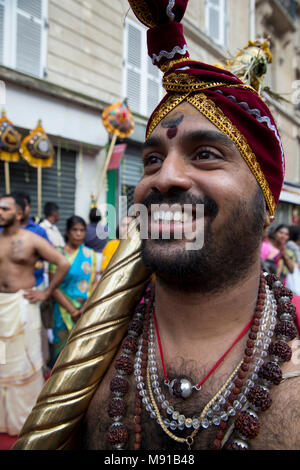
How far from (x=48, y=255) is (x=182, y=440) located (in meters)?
2.76

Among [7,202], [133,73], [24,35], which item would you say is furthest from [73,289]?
[133,73]

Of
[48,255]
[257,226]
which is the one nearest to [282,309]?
[257,226]

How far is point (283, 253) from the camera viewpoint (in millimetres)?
4254

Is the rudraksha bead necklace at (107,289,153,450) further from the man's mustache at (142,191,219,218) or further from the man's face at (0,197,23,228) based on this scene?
the man's face at (0,197,23,228)

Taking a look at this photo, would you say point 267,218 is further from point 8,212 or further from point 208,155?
point 8,212

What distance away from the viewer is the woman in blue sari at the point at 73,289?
4027 mm

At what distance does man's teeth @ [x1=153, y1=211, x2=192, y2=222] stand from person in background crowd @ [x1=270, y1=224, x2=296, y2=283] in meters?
3.29

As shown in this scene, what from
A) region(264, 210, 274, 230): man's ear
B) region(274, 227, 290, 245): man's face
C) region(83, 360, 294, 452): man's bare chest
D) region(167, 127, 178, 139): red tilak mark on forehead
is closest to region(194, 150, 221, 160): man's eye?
region(167, 127, 178, 139): red tilak mark on forehead

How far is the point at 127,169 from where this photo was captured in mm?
7922

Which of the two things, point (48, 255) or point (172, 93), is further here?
point (48, 255)

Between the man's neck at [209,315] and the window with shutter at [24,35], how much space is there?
585 centimetres

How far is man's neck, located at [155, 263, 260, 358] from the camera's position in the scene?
3.69 feet

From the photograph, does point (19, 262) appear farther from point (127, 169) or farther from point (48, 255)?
point (127, 169)

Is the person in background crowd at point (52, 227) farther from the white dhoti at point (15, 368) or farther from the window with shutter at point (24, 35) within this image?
the window with shutter at point (24, 35)
